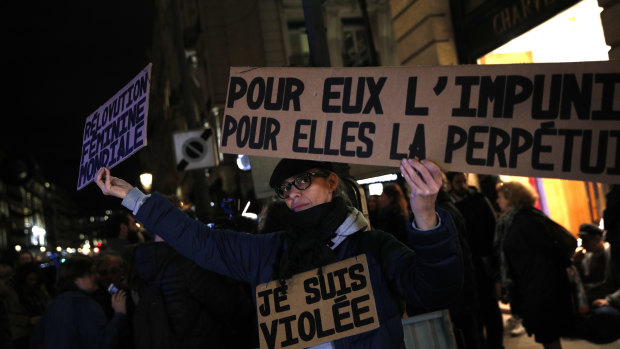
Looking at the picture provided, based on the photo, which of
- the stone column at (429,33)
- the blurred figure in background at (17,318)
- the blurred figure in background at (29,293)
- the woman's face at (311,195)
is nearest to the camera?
the woman's face at (311,195)

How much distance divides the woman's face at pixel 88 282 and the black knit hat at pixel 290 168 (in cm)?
297

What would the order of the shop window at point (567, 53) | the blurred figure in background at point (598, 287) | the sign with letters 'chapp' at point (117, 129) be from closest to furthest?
the sign with letters 'chapp' at point (117, 129)
the blurred figure in background at point (598, 287)
the shop window at point (567, 53)

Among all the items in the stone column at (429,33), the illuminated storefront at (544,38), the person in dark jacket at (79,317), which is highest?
the stone column at (429,33)

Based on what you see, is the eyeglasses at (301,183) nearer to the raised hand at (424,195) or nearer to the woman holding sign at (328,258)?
the woman holding sign at (328,258)

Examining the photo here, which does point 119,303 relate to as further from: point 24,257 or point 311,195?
point 24,257

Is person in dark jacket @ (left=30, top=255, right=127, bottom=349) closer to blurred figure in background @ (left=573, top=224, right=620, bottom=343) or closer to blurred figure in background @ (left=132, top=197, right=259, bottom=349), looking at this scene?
blurred figure in background @ (left=132, top=197, right=259, bottom=349)

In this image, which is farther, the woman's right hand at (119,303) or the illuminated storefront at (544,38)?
the illuminated storefront at (544,38)

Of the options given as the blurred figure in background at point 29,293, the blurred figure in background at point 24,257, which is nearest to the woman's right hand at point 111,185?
the blurred figure in background at point 29,293

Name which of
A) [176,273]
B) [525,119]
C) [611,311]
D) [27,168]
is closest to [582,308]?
[611,311]

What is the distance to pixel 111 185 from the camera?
3.44 m

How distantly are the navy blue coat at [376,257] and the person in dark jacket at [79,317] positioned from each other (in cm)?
245

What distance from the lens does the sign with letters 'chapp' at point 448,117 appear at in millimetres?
2766

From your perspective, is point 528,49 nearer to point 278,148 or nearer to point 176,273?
point 176,273

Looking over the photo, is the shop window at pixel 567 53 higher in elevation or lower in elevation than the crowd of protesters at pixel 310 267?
higher
